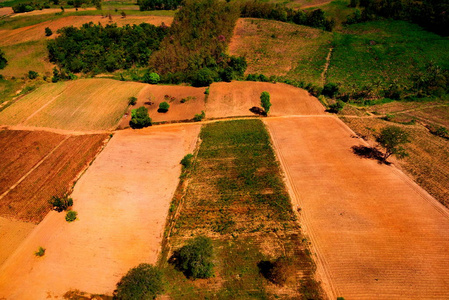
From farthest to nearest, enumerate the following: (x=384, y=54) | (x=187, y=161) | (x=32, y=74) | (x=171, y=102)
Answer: (x=384, y=54) → (x=32, y=74) → (x=171, y=102) → (x=187, y=161)

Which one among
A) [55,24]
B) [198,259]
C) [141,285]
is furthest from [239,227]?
[55,24]

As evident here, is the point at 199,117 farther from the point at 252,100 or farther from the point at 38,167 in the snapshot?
the point at 38,167

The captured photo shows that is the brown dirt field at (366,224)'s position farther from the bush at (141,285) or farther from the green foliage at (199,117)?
the green foliage at (199,117)

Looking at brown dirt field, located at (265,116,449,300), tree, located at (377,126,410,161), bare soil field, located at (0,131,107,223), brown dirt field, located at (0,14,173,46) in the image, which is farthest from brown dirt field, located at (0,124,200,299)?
brown dirt field, located at (0,14,173,46)

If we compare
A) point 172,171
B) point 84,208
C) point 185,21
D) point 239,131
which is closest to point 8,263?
point 84,208

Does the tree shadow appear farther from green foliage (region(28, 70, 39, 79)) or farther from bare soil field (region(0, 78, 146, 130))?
green foliage (region(28, 70, 39, 79))

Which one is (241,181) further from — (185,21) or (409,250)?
(185,21)
